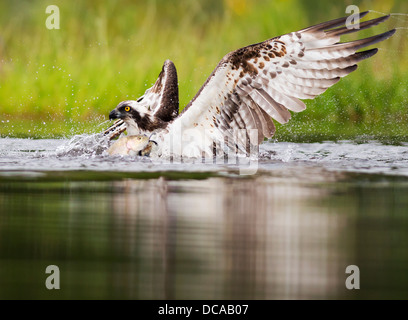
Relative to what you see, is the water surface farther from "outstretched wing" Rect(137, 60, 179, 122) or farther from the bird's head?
"outstretched wing" Rect(137, 60, 179, 122)

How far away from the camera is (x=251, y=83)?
355 inches

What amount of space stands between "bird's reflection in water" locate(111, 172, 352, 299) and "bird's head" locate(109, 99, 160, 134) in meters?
2.48

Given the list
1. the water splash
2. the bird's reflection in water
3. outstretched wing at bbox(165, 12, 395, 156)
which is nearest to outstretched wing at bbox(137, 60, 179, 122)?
the water splash

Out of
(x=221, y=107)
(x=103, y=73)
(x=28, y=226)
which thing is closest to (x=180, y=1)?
(x=103, y=73)

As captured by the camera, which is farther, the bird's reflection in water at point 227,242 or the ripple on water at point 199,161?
the ripple on water at point 199,161

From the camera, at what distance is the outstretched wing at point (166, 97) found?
34.0 feet

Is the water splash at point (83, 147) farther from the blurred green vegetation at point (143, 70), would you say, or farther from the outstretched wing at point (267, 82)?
the blurred green vegetation at point (143, 70)

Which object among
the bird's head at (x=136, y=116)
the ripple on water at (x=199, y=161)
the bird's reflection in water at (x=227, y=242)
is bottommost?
the bird's reflection in water at (x=227, y=242)

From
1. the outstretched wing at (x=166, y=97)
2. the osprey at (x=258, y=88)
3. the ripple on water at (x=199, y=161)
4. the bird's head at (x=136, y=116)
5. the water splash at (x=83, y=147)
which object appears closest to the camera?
the ripple on water at (x=199, y=161)

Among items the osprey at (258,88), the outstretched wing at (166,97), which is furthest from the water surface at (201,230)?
the outstretched wing at (166,97)

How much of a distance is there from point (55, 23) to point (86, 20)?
0.93 m

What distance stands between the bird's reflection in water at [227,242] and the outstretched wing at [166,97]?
3.09 m
